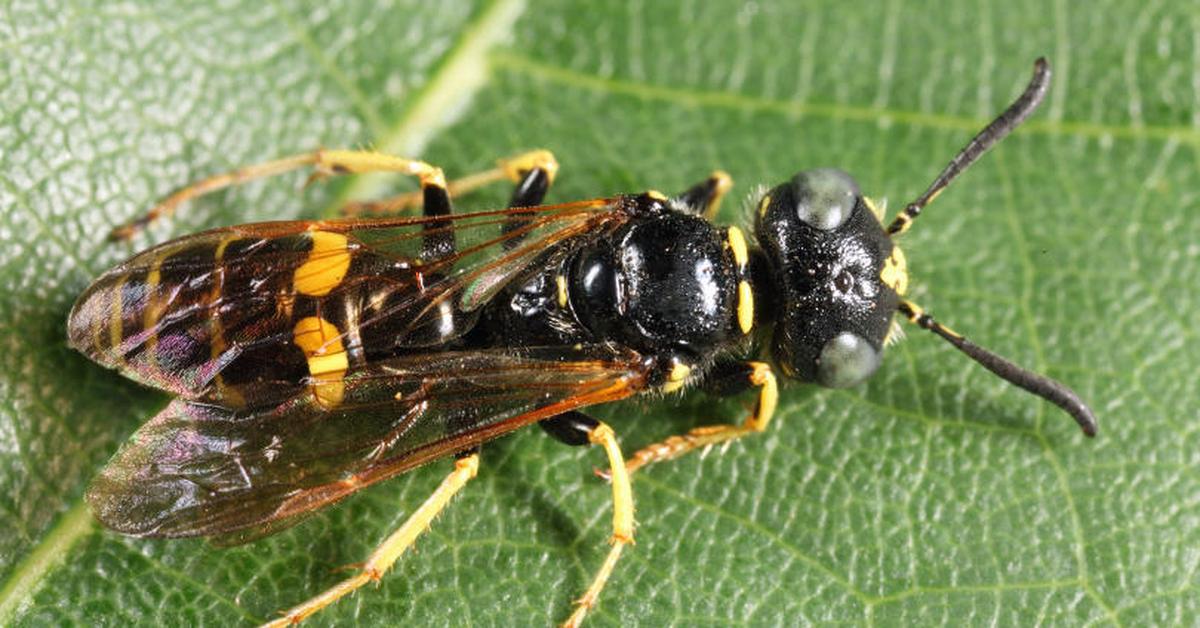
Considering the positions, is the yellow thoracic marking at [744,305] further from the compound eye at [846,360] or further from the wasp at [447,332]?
the compound eye at [846,360]

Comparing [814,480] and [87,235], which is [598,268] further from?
[87,235]

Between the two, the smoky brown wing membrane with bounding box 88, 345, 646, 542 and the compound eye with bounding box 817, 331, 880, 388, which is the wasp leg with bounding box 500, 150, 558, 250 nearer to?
the smoky brown wing membrane with bounding box 88, 345, 646, 542

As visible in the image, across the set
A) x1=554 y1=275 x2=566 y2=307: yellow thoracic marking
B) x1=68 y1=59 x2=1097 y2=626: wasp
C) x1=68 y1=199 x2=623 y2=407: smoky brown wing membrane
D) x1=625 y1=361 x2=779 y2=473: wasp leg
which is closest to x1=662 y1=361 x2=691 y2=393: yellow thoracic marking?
x1=68 y1=59 x2=1097 y2=626: wasp

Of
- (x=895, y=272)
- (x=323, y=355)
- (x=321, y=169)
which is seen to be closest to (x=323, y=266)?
(x=323, y=355)

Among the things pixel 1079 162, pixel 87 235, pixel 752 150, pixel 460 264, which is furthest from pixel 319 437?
pixel 1079 162

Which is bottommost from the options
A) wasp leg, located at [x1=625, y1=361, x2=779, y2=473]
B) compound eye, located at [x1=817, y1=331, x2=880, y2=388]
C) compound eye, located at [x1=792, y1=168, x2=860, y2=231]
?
wasp leg, located at [x1=625, y1=361, x2=779, y2=473]

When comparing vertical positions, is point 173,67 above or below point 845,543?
above

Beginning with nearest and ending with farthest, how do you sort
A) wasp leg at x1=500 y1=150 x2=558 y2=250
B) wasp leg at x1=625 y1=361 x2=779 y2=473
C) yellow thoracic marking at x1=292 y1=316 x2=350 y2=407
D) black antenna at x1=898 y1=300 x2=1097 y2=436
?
1. yellow thoracic marking at x1=292 y1=316 x2=350 y2=407
2. black antenna at x1=898 y1=300 x2=1097 y2=436
3. wasp leg at x1=625 y1=361 x2=779 y2=473
4. wasp leg at x1=500 y1=150 x2=558 y2=250
